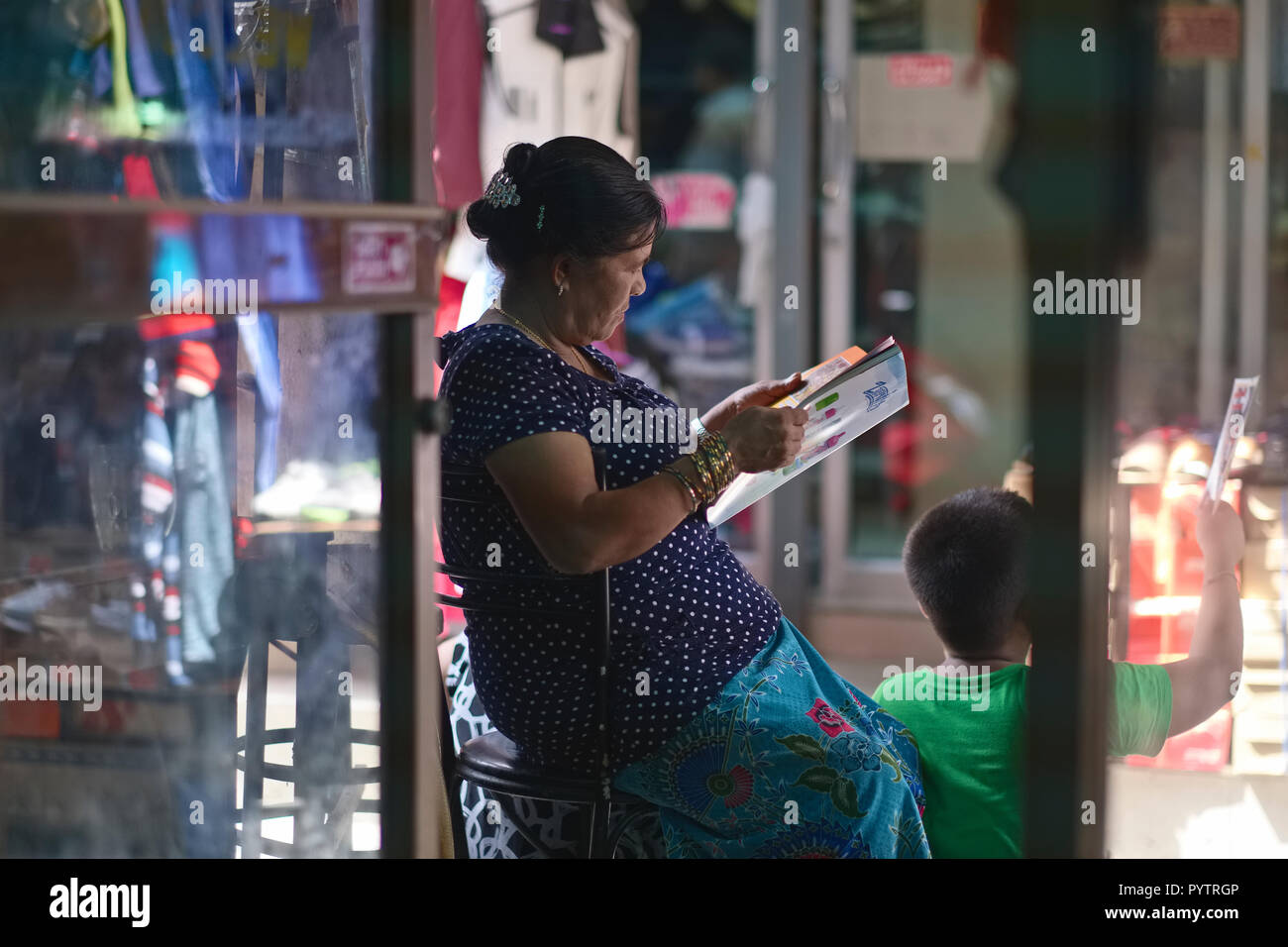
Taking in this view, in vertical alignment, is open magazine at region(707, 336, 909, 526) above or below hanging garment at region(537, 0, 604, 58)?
below

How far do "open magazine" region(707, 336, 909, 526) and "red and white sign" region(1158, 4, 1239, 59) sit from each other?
235 centimetres

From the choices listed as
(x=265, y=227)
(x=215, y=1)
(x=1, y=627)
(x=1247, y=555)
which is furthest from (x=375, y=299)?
(x=1247, y=555)

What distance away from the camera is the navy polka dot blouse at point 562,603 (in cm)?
145

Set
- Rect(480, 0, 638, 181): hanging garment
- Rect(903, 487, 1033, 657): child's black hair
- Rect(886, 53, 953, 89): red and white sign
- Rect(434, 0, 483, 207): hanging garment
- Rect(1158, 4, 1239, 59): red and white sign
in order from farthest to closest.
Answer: Rect(886, 53, 953, 89): red and white sign → Rect(1158, 4, 1239, 59): red and white sign → Rect(480, 0, 638, 181): hanging garment → Rect(434, 0, 483, 207): hanging garment → Rect(903, 487, 1033, 657): child's black hair

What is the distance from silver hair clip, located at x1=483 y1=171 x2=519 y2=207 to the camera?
1.58 m

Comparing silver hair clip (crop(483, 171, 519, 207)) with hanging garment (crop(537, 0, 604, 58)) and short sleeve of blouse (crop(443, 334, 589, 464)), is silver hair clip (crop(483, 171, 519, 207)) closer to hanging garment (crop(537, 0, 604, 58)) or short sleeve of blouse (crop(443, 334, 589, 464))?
short sleeve of blouse (crop(443, 334, 589, 464))

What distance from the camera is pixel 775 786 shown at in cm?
142

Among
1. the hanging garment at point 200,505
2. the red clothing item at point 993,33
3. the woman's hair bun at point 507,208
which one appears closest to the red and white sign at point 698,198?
the red clothing item at point 993,33

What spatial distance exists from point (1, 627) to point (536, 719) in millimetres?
577

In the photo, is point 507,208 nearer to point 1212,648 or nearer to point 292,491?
point 292,491

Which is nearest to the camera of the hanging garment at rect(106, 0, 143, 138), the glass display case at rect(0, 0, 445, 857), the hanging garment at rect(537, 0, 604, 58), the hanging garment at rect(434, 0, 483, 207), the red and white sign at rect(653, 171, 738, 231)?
the glass display case at rect(0, 0, 445, 857)

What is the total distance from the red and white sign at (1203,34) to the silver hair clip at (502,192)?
2488mm

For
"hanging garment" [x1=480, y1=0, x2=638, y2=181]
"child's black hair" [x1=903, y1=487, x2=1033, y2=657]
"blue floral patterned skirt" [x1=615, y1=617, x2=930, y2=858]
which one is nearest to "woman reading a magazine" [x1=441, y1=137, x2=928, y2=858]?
"blue floral patterned skirt" [x1=615, y1=617, x2=930, y2=858]

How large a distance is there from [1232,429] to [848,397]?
429 mm
